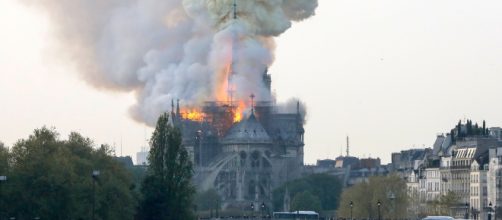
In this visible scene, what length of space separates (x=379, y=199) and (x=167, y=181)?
4724cm

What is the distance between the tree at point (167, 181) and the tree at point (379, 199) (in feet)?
134

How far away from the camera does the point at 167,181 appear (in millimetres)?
130125

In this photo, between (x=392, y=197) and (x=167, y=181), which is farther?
(x=392, y=197)

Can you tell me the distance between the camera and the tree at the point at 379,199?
174250mm

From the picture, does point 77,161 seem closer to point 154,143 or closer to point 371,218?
point 154,143

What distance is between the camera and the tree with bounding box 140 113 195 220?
129 m

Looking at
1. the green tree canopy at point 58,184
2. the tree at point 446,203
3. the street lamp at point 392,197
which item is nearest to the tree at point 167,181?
the green tree canopy at point 58,184

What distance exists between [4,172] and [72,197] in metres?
3.79

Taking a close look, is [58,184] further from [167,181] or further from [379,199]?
[379,199]

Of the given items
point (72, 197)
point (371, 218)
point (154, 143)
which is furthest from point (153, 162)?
point (371, 218)

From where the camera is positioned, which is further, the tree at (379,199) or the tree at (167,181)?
the tree at (379,199)

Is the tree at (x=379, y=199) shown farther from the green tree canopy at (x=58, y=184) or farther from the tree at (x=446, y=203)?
the green tree canopy at (x=58, y=184)

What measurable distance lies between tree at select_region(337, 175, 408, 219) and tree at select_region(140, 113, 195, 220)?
40.9 m

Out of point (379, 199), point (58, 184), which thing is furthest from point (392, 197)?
point (58, 184)
